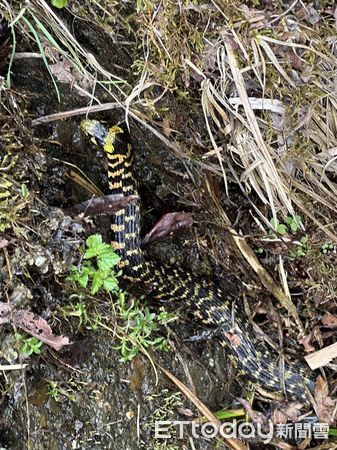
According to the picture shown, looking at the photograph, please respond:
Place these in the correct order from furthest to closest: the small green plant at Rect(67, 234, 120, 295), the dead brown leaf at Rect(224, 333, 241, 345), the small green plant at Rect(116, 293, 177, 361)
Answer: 1. the dead brown leaf at Rect(224, 333, 241, 345)
2. the small green plant at Rect(116, 293, 177, 361)
3. the small green plant at Rect(67, 234, 120, 295)

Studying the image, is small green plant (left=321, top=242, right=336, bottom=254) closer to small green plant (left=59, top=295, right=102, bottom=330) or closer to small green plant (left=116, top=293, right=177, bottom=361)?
small green plant (left=116, top=293, right=177, bottom=361)

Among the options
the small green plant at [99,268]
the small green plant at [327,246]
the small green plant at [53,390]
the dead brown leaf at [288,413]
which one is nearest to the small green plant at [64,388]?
the small green plant at [53,390]

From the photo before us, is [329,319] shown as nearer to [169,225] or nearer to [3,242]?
[169,225]

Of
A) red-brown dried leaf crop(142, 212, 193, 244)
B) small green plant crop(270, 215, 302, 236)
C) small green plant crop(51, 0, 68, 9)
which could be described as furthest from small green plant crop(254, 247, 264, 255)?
small green plant crop(51, 0, 68, 9)

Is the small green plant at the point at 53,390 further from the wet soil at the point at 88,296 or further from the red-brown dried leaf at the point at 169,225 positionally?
the red-brown dried leaf at the point at 169,225

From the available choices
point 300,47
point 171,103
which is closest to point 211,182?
point 171,103
